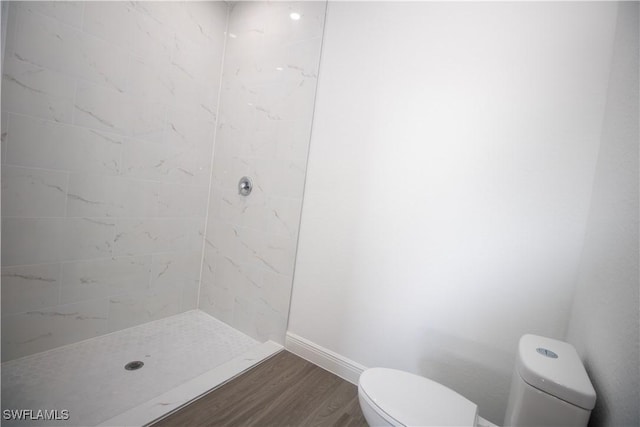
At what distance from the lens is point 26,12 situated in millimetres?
1442

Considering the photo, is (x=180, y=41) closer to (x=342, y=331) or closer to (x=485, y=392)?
(x=342, y=331)

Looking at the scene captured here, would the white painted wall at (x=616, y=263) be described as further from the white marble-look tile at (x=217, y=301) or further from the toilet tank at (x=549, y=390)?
the white marble-look tile at (x=217, y=301)

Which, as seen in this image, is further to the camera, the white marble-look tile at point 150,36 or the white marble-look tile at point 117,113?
the white marble-look tile at point 150,36

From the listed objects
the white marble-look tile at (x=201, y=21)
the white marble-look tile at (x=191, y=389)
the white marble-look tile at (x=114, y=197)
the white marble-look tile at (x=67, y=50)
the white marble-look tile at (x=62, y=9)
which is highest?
the white marble-look tile at (x=201, y=21)

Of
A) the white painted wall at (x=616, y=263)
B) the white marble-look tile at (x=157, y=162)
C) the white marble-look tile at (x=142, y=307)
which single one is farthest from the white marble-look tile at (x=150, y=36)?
the white painted wall at (x=616, y=263)

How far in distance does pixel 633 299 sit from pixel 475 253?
0.69 metres

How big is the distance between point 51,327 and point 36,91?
131 cm

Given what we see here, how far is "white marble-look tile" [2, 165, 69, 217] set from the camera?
4.87ft

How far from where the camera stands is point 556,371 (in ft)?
2.76

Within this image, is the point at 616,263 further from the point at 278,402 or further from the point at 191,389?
the point at 191,389

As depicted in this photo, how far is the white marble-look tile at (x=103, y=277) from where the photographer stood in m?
1.75

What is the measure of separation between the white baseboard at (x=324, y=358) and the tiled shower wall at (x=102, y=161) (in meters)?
1.03

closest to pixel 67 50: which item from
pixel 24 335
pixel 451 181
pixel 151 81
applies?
pixel 151 81

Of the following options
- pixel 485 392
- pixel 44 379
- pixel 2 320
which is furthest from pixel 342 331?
pixel 2 320
